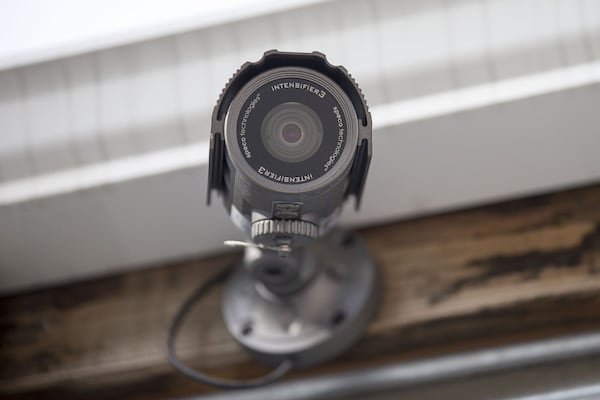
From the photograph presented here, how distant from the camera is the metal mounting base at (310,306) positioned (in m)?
0.58

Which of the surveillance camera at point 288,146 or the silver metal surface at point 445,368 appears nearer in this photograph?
the surveillance camera at point 288,146

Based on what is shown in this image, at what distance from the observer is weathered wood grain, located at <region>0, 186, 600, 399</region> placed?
2.01 feet

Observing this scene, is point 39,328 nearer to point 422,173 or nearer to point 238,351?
point 238,351

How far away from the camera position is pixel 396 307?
2.04 ft

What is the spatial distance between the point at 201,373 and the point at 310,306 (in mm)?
120

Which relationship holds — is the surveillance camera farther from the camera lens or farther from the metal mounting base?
the metal mounting base

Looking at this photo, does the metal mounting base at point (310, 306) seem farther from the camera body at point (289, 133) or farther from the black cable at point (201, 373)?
the camera body at point (289, 133)

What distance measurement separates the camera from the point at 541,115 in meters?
0.59

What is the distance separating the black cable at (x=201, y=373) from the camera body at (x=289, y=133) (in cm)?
18

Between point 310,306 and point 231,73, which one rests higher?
point 231,73

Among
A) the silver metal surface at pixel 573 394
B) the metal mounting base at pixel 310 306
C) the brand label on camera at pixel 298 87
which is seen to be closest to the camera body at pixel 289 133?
the brand label on camera at pixel 298 87

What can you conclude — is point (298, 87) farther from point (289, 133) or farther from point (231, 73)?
point (231, 73)

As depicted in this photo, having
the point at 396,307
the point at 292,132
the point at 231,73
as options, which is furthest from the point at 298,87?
the point at 396,307

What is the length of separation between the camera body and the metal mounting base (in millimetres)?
128
